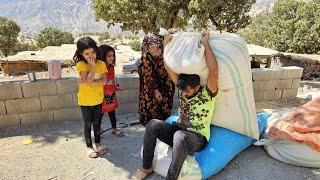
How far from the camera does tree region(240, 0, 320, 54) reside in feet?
78.2

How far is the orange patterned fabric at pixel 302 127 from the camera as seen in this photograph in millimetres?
3051

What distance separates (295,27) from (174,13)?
14.1 metres

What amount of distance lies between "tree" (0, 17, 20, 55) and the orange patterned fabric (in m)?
40.5

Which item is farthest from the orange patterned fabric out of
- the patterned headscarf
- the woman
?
the patterned headscarf

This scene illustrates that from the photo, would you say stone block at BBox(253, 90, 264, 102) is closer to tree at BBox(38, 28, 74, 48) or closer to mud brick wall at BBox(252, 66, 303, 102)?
mud brick wall at BBox(252, 66, 303, 102)

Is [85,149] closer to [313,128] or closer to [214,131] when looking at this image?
[214,131]

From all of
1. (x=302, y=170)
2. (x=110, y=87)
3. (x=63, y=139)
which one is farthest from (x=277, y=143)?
(x=63, y=139)

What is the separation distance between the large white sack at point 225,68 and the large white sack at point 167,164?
1.74ft

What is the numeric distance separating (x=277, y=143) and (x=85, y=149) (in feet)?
6.94

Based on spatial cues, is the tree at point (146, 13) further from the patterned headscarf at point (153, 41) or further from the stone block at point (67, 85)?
the patterned headscarf at point (153, 41)

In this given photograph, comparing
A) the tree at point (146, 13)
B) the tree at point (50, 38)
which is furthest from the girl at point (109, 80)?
the tree at point (50, 38)

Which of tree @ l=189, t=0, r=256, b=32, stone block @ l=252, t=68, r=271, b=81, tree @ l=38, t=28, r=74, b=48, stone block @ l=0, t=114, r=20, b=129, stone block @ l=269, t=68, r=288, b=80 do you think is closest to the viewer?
stone block @ l=0, t=114, r=20, b=129

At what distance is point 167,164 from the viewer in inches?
114

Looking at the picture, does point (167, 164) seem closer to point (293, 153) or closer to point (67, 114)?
point (293, 153)
